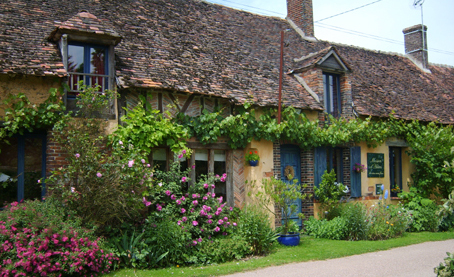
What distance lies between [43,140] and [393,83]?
43.0 feet

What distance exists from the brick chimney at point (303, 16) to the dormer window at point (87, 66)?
9135 millimetres

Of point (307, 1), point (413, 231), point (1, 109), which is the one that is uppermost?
point (307, 1)

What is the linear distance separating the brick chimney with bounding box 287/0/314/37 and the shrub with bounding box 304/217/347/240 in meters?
7.85

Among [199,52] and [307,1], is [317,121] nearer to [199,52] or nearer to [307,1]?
[199,52]

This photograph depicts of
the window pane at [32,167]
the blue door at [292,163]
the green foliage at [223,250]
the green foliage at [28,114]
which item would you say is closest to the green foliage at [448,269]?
the green foliage at [223,250]

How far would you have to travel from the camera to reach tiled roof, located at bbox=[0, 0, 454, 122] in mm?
8781

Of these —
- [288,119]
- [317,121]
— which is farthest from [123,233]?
[317,121]

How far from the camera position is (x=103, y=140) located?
8.45 meters

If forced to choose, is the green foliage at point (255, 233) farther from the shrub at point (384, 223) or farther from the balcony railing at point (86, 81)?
the balcony railing at point (86, 81)

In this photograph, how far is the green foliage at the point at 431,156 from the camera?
1284cm

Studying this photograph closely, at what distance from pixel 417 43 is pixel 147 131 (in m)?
15.6

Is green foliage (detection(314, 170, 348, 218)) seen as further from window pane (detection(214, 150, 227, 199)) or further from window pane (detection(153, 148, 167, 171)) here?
window pane (detection(153, 148, 167, 171))

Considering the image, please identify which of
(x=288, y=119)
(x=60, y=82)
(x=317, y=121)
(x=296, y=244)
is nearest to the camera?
(x=60, y=82)

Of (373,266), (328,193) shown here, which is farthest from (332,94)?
(373,266)
